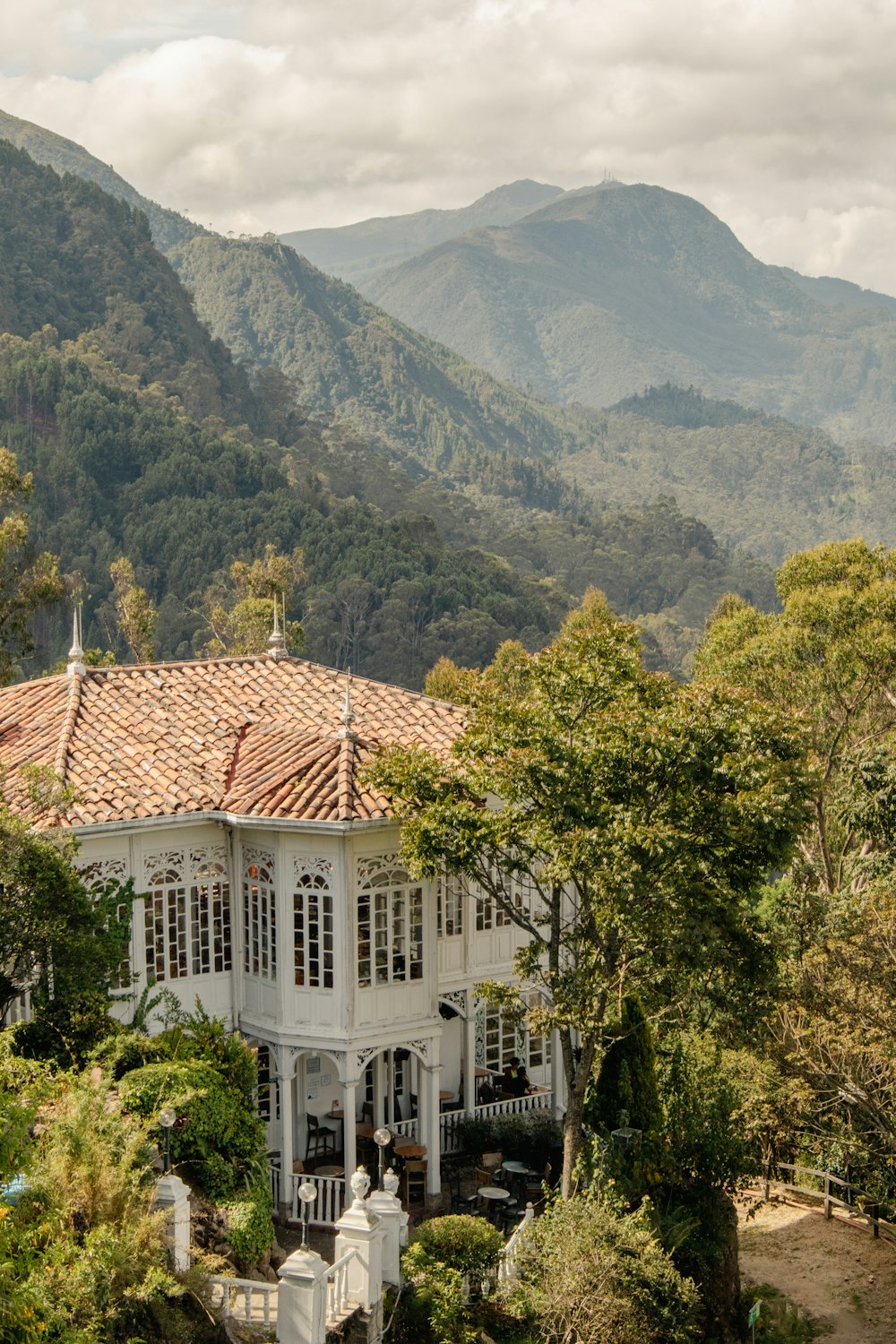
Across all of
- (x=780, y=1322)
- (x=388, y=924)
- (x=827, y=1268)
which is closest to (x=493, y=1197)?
(x=388, y=924)

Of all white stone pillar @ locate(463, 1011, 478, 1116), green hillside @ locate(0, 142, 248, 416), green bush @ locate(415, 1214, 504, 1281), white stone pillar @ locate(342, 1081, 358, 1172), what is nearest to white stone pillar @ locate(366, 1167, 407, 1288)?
green bush @ locate(415, 1214, 504, 1281)

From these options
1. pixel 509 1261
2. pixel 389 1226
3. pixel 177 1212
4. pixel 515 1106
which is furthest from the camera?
pixel 515 1106

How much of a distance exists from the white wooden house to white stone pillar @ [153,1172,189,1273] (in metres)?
5.08

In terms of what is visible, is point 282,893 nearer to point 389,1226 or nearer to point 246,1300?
point 389,1226

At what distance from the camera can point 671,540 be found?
488ft

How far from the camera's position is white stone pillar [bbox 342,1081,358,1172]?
17.4 m

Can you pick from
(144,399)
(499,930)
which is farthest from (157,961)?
(144,399)

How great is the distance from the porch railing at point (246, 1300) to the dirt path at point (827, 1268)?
7.72 metres

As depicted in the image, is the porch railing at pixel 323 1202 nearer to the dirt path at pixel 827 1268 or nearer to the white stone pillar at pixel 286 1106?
the white stone pillar at pixel 286 1106

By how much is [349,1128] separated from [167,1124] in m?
4.56

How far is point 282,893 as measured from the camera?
1756 cm

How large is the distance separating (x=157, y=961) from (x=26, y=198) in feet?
412

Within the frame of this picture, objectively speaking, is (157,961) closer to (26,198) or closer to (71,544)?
(71,544)

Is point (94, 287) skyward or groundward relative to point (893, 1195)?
skyward
